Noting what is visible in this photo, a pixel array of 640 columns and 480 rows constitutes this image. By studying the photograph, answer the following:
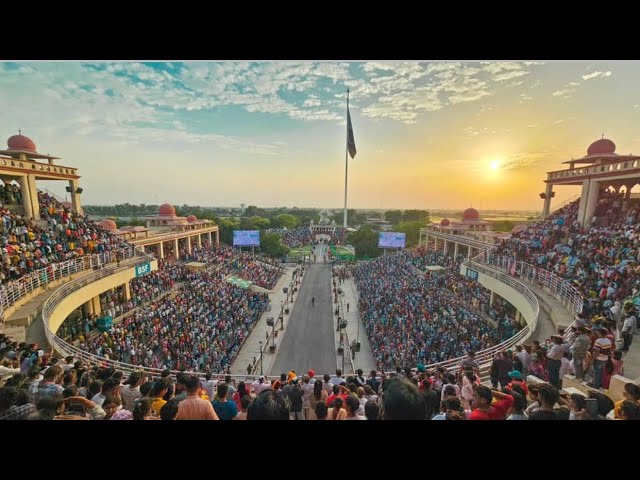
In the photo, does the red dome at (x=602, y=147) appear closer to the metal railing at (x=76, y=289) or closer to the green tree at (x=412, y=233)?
the metal railing at (x=76, y=289)

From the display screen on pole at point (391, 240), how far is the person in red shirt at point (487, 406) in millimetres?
37748

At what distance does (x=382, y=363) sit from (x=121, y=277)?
1421cm

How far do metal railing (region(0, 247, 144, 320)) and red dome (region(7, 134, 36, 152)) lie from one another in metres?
8.59

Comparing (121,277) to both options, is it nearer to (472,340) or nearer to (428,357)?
(428,357)

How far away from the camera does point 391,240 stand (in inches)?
1633

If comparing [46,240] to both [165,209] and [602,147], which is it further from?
[602,147]

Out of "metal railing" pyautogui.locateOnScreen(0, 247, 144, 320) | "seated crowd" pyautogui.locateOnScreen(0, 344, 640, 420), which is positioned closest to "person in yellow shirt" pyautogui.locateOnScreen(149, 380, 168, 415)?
"seated crowd" pyautogui.locateOnScreen(0, 344, 640, 420)

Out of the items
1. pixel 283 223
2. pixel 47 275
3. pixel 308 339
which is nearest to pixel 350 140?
pixel 308 339

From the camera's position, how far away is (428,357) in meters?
13.8

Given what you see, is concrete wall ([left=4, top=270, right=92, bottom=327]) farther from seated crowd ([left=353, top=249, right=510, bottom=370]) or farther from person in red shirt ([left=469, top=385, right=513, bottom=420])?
seated crowd ([left=353, top=249, right=510, bottom=370])

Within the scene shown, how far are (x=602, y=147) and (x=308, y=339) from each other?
22.5 m

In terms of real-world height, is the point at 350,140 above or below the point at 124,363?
above

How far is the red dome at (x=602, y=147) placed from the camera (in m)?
18.5
